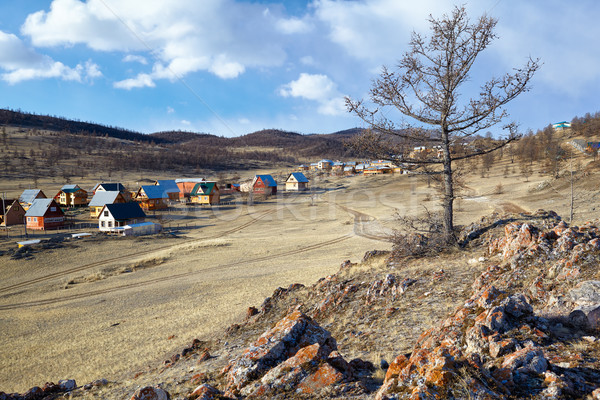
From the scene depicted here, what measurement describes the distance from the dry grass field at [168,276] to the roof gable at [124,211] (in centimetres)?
575

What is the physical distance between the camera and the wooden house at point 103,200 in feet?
186

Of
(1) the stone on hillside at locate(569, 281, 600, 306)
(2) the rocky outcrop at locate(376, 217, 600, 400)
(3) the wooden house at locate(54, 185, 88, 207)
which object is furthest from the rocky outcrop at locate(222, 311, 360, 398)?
(3) the wooden house at locate(54, 185, 88, 207)

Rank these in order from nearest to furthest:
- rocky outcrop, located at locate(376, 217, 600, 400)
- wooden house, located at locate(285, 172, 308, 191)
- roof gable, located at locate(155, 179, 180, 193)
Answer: rocky outcrop, located at locate(376, 217, 600, 400)
roof gable, located at locate(155, 179, 180, 193)
wooden house, located at locate(285, 172, 308, 191)

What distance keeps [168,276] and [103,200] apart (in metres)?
39.4

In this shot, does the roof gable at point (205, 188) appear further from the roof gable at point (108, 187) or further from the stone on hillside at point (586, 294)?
the stone on hillside at point (586, 294)

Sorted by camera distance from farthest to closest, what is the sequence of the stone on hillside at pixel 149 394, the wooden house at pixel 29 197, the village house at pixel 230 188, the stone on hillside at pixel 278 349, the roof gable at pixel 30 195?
1. the village house at pixel 230 188
2. the roof gable at pixel 30 195
3. the wooden house at pixel 29 197
4. the stone on hillside at pixel 278 349
5. the stone on hillside at pixel 149 394

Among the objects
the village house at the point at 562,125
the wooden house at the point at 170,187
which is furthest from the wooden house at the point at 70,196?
the village house at the point at 562,125

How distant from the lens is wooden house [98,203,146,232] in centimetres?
4728

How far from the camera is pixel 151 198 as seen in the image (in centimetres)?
6562

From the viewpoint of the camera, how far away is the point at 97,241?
40562mm

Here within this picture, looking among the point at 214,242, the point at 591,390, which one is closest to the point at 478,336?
the point at 591,390

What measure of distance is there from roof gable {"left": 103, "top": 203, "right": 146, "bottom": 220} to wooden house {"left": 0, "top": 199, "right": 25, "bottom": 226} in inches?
637

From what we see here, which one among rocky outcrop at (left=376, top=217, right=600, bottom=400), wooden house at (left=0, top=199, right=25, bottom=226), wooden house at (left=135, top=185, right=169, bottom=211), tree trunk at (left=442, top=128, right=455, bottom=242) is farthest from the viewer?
wooden house at (left=135, top=185, right=169, bottom=211)

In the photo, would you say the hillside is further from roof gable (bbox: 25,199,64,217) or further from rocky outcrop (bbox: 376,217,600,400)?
roof gable (bbox: 25,199,64,217)
